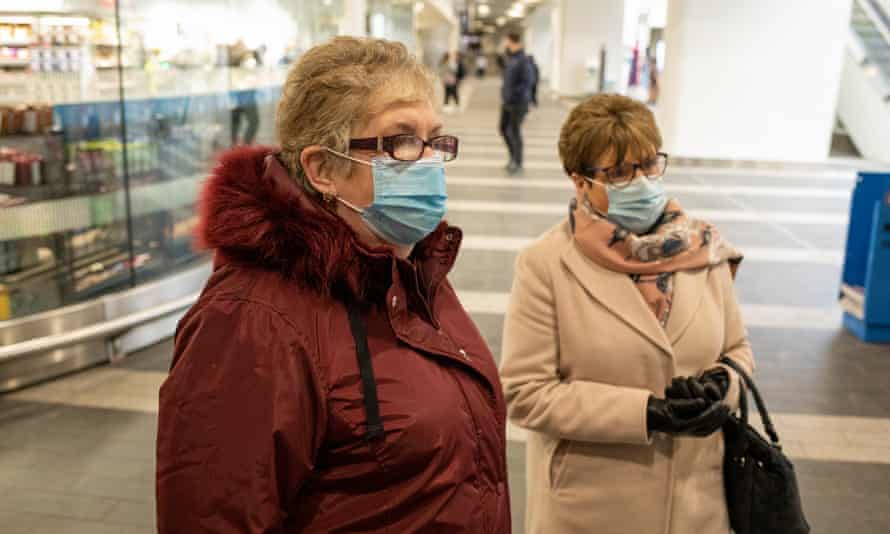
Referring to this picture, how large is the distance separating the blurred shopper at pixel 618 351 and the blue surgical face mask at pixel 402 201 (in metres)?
0.70

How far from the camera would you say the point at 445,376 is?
1388 millimetres

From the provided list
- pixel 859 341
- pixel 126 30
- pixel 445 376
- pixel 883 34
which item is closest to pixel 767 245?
pixel 859 341

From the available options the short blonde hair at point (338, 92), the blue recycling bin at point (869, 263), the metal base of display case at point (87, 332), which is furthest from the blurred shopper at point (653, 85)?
the short blonde hair at point (338, 92)

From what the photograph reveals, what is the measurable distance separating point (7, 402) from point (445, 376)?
12.9ft

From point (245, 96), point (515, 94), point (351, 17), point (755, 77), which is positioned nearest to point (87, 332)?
point (245, 96)

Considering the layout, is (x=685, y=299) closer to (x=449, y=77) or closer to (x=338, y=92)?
(x=338, y=92)

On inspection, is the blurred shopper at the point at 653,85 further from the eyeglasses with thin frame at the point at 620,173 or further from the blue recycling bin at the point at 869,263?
the eyeglasses with thin frame at the point at 620,173

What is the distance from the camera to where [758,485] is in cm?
203

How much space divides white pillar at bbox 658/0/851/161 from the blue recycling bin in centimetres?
831

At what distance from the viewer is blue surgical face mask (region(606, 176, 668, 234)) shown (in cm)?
222

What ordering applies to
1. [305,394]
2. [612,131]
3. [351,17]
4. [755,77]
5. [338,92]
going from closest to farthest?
[305,394], [338,92], [612,131], [351,17], [755,77]

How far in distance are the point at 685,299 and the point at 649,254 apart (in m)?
0.15

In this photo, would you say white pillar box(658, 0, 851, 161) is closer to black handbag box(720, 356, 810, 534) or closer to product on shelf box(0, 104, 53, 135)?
product on shelf box(0, 104, 53, 135)

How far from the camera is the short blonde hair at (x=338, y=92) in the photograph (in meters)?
1.35
